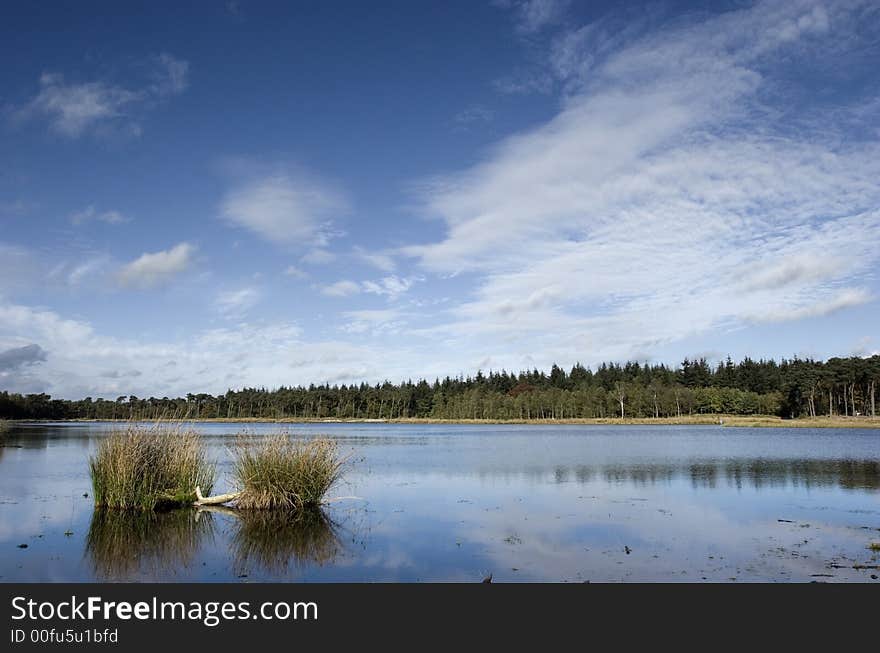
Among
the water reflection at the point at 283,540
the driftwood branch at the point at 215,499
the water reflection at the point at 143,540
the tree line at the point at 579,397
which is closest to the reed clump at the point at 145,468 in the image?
the driftwood branch at the point at 215,499

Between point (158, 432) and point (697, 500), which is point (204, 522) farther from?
point (697, 500)

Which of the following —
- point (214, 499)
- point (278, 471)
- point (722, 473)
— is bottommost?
point (722, 473)

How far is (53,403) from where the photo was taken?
18338 centimetres

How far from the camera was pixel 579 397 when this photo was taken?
5561 inches

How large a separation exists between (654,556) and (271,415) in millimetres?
176307

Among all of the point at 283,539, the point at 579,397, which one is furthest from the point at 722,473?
the point at 579,397

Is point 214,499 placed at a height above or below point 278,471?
below

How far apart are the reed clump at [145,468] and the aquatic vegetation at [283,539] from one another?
269 centimetres

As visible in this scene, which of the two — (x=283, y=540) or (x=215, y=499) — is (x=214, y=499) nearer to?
(x=215, y=499)

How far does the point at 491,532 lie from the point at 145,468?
35.9 ft

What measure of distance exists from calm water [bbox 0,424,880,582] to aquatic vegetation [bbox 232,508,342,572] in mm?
50

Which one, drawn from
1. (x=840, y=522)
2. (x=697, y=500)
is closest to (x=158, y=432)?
(x=697, y=500)
